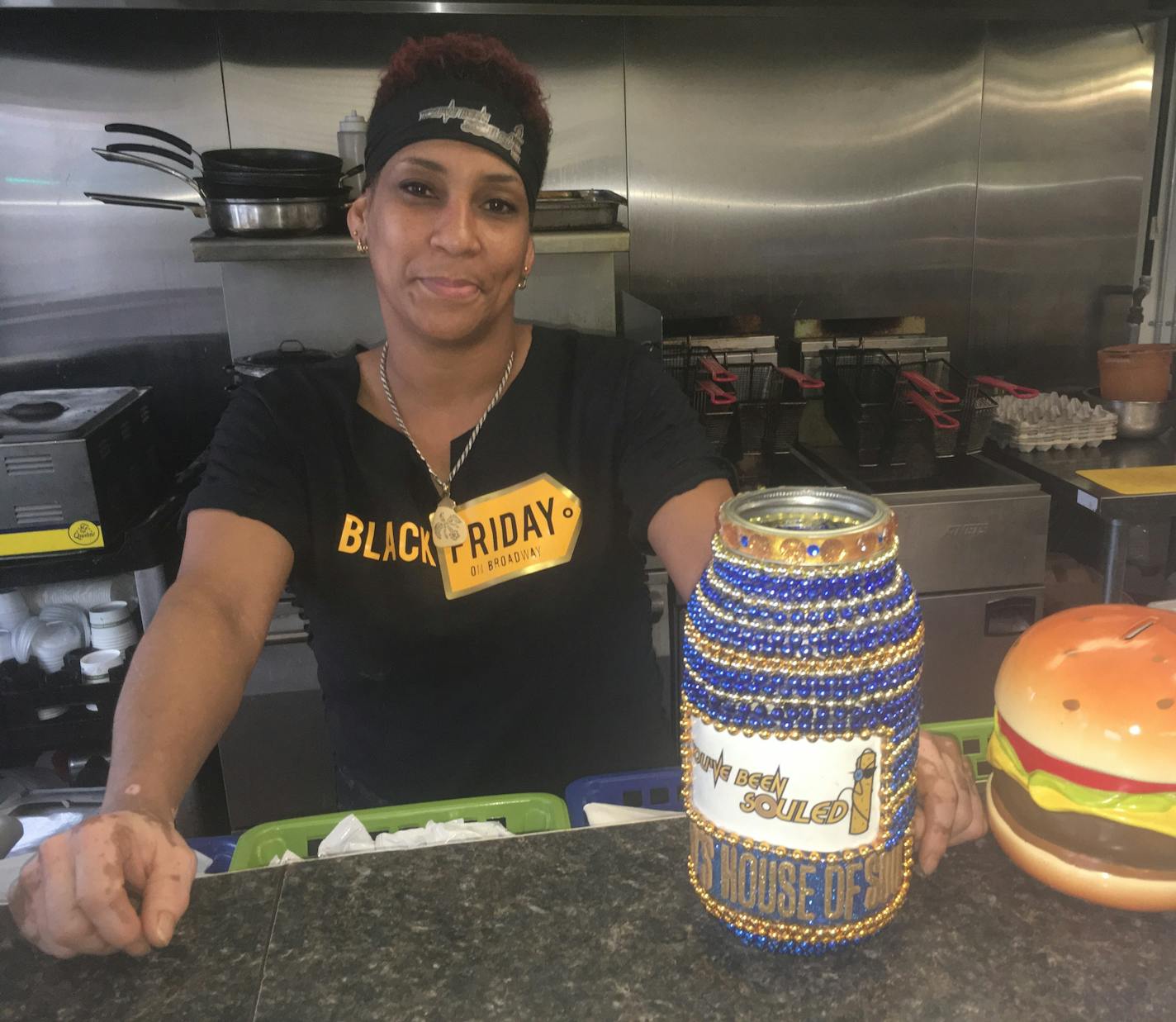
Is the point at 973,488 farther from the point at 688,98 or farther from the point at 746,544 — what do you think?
the point at 746,544

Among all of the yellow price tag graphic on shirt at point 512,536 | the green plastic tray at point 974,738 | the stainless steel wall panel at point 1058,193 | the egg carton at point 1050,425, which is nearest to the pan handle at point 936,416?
the egg carton at point 1050,425

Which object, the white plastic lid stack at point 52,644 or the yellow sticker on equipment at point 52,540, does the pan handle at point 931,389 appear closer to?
the yellow sticker on equipment at point 52,540

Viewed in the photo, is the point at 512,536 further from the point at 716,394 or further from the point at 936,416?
the point at 936,416

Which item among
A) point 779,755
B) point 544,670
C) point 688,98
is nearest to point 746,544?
point 779,755

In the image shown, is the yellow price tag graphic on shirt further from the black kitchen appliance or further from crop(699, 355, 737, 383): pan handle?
crop(699, 355, 737, 383): pan handle

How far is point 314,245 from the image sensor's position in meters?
1.82

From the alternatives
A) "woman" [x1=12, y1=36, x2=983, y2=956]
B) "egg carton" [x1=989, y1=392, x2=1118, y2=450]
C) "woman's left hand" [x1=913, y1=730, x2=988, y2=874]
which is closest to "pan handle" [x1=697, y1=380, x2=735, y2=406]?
"egg carton" [x1=989, y1=392, x2=1118, y2=450]

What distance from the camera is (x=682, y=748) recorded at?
18.1 inches

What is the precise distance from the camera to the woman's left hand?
0.51 metres

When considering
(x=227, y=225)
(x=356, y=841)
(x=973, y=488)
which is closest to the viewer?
(x=356, y=841)

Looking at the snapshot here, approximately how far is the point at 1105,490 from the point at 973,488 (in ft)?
0.77

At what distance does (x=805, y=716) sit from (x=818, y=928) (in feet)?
0.36

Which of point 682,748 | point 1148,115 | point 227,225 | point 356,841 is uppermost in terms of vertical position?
point 1148,115

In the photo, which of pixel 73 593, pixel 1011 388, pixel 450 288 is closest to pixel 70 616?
pixel 73 593
